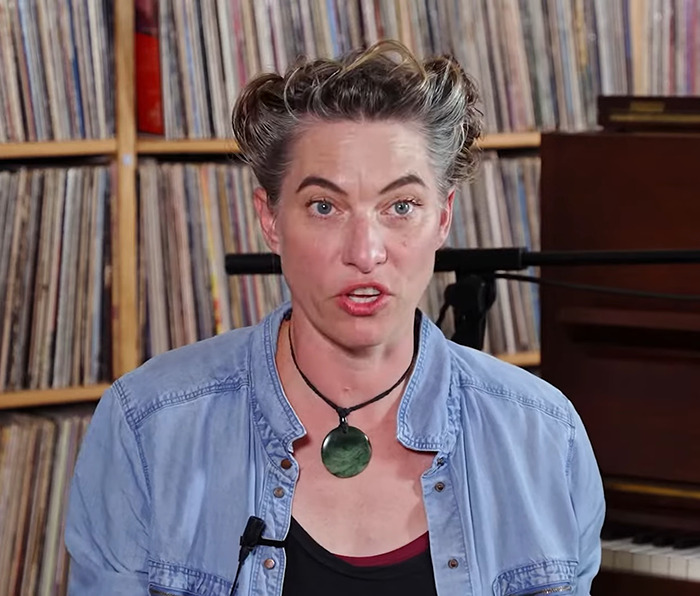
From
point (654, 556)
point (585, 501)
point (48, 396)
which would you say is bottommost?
point (654, 556)

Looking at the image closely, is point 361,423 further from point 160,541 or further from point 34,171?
point 34,171

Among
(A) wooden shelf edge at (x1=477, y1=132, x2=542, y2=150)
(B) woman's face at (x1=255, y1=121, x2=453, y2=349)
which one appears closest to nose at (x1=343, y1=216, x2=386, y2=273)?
Answer: (B) woman's face at (x1=255, y1=121, x2=453, y2=349)

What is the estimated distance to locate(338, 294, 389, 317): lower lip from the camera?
136 cm

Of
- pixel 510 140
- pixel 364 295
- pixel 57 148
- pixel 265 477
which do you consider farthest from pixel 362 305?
pixel 510 140

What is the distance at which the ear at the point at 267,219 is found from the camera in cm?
144

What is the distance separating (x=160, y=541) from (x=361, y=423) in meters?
0.25

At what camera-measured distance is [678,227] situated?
5.70ft

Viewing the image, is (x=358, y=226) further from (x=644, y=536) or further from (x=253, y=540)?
(x=644, y=536)

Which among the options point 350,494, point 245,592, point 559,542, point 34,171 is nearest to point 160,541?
point 245,592

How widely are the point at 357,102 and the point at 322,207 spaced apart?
115 mm

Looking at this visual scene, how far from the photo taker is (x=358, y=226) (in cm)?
135

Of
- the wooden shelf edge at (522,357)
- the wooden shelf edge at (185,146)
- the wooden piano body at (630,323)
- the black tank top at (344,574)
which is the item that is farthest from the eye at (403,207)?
the wooden shelf edge at (522,357)

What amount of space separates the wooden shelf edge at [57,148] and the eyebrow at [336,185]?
0.92 m

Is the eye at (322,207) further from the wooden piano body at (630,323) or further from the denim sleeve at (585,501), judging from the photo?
the wooden piano body at (630,323)
